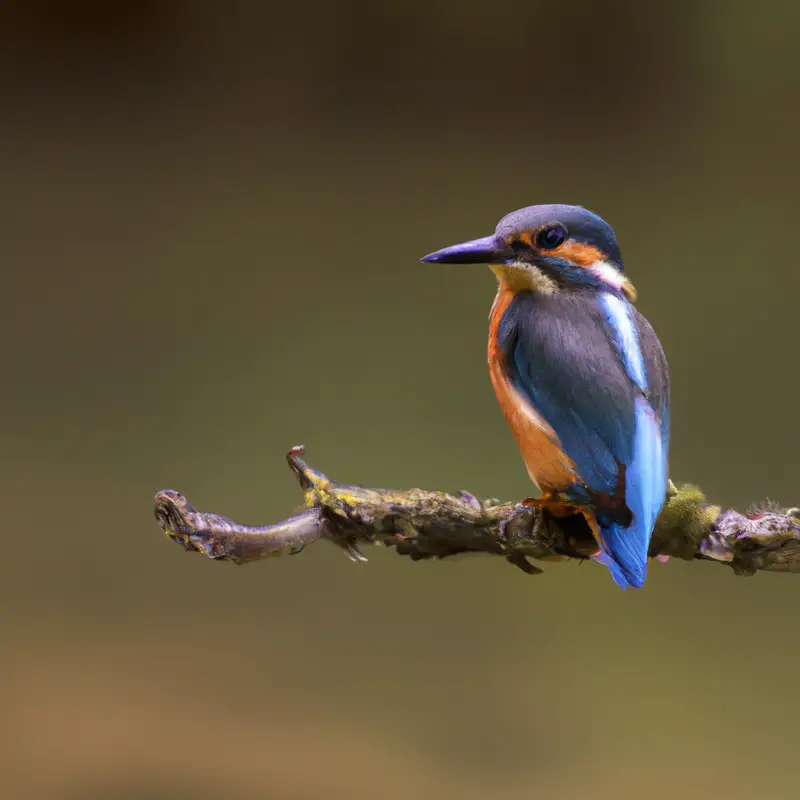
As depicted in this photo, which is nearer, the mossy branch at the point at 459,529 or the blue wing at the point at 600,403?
the blue wing at the point at 600,403

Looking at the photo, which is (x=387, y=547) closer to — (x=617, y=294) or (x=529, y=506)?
(x=529, y=506)

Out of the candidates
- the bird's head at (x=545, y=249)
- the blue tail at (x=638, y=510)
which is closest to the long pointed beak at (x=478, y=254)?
the bird's head at (x=545, y=249)

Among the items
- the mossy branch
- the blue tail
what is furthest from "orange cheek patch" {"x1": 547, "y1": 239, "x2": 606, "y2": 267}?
the mossy branch

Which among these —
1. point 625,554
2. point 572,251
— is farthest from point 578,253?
point 625,554

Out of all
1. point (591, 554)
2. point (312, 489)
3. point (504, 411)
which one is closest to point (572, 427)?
point (504, 411)

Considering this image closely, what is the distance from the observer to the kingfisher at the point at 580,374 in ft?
2.53

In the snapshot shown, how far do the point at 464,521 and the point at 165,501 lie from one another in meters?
0.26

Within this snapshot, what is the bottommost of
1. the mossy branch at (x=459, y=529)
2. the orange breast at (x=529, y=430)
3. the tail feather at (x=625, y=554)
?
the tail feather at (x=625, y=554)

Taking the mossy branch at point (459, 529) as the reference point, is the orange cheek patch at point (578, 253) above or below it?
above

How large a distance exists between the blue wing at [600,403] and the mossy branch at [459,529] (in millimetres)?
103

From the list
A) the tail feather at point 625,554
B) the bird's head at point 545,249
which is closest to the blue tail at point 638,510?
the tail feather at point 625,554

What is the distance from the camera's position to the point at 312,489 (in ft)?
3.10

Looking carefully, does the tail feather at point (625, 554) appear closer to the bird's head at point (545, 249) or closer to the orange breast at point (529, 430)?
the orange breast at point (529, 430)

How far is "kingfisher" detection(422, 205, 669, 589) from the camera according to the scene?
772mm
